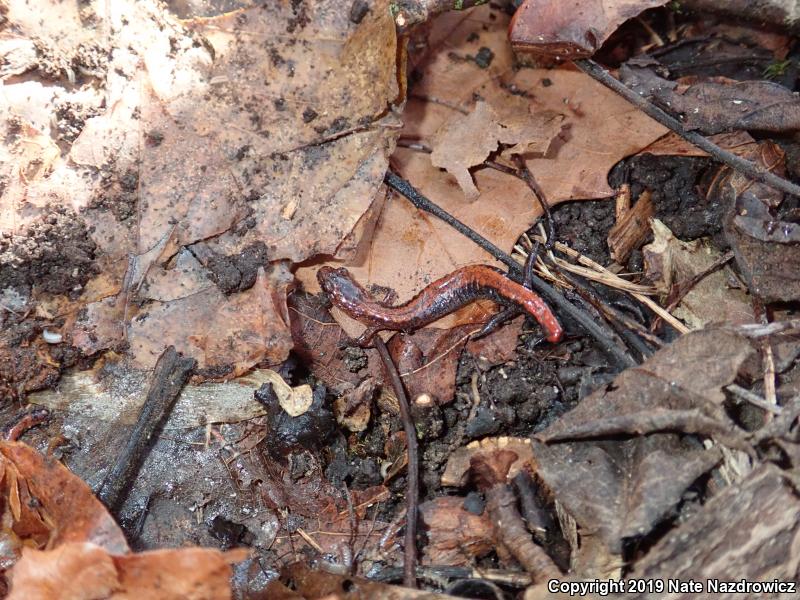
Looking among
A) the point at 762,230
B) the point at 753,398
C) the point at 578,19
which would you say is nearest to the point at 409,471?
the point at 753,398

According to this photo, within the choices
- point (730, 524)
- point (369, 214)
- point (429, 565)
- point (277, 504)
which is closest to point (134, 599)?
point (277, 504)

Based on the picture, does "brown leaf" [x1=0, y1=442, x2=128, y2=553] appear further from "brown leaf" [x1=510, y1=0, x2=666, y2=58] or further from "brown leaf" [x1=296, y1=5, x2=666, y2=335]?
"brown leaf" [x1=510, y1=0, x2=666, y2=58]

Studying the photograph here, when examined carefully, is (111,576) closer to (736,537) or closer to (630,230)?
(736,537)

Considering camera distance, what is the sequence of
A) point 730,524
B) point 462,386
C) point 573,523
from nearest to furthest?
1. point 730,524
2. point 573,523
3. point 462,386

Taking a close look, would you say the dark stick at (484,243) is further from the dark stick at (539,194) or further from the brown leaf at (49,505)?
the brown leaf at (49,505)

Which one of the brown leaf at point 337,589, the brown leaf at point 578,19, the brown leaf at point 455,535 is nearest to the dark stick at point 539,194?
the brown leaf at point 578,19

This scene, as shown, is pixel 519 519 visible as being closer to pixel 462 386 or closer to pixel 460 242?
pixel 462 386
